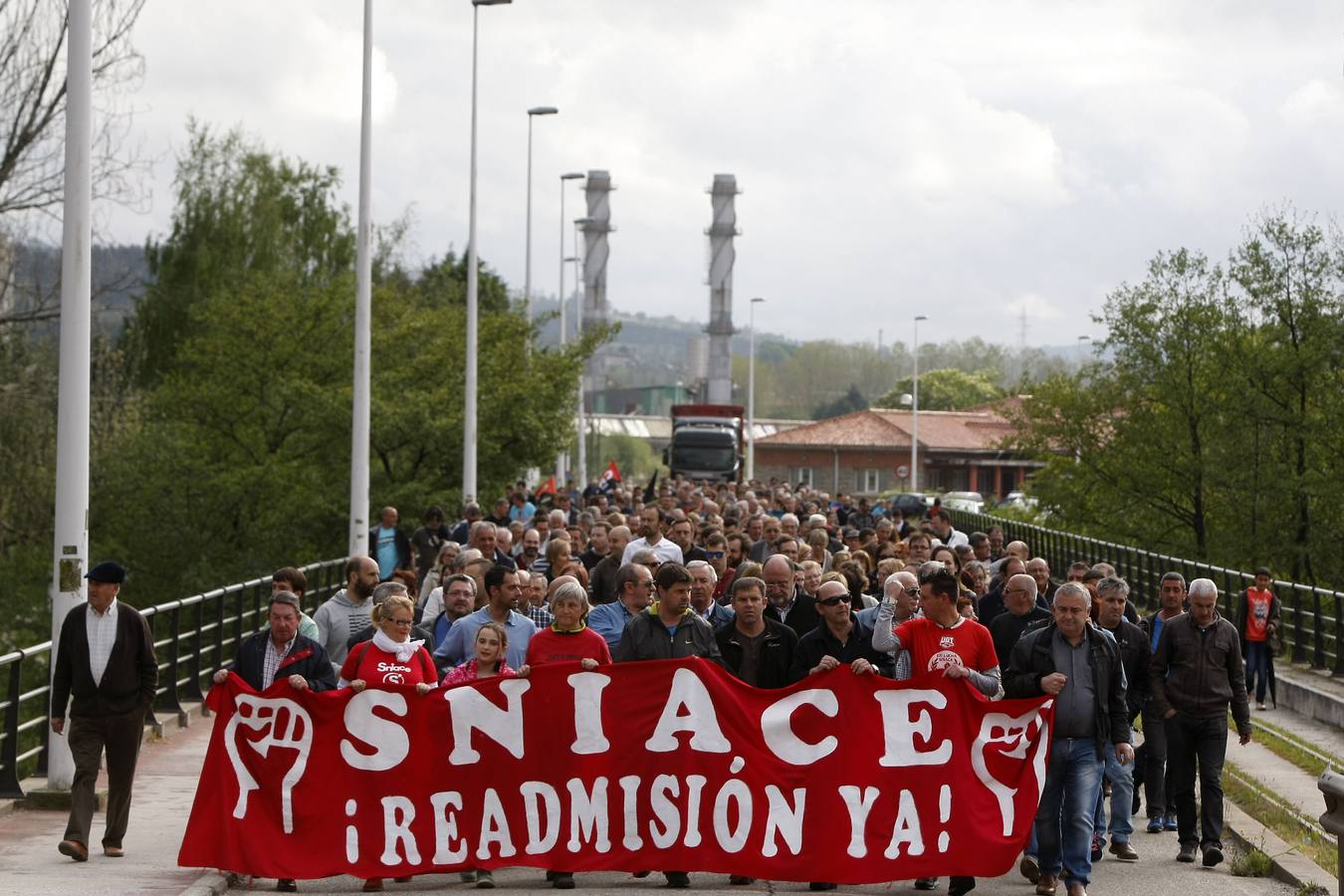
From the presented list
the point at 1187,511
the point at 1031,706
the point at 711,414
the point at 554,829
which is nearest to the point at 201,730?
the point at 554,829

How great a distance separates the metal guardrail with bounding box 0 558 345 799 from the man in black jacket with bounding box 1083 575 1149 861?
695 centimetres

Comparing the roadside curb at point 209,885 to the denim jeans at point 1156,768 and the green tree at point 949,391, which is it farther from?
the green tree at point 949,391

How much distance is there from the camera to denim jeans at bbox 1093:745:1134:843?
1209 centimetres

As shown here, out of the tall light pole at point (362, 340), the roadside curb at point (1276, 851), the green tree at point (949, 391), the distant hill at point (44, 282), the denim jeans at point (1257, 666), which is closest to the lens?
the roadside curb at point (1276, 851)

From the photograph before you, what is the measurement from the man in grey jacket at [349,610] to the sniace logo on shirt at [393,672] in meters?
2.00

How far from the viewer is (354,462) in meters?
25.6

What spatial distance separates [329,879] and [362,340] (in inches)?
604

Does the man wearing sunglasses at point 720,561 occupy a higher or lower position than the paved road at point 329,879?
higher

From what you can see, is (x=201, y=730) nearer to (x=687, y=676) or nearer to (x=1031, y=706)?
(x=687, y=676)

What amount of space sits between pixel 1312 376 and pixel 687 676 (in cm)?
3136

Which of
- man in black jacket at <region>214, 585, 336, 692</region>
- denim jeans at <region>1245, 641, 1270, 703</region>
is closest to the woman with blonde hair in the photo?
man in black jacket at <region>214, 585, 336, 692</region>

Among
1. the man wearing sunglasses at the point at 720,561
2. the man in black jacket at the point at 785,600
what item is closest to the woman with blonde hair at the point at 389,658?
the man in black jacket at the point at 785,600

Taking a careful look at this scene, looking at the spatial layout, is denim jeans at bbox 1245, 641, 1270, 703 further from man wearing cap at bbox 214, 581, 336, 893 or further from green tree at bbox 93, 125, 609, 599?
green tree at bbox 93, 125, 609, 599

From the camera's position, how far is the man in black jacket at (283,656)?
1116cm
